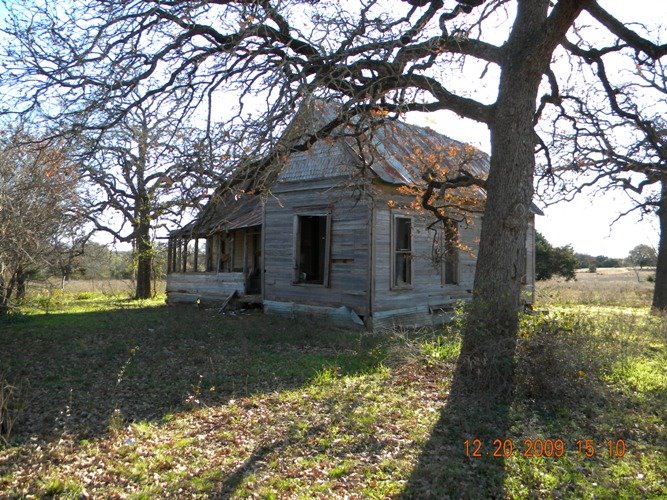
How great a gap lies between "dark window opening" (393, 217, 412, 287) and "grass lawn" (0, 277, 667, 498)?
4208mm

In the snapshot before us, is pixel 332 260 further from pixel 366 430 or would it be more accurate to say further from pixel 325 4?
pixel 366 430

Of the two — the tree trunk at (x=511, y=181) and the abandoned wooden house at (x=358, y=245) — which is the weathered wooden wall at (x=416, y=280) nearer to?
the abandoned wooden house at (x=358, y=245)

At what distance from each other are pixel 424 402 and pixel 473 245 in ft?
34.5

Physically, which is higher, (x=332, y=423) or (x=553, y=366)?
(x=553, y=366)

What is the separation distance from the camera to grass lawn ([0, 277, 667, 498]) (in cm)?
419

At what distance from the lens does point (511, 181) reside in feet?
22.1

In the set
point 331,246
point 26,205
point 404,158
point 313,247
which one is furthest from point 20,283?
point 404,158

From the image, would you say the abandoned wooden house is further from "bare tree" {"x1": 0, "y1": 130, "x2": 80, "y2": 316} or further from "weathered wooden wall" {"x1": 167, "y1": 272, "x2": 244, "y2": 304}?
"bare tree" {"x1": 0, "y1": 130, "x2": 80, "y2": 316}

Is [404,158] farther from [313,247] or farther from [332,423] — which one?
[332,423]

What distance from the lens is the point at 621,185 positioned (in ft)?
44.2

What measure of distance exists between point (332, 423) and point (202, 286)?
1322 cm

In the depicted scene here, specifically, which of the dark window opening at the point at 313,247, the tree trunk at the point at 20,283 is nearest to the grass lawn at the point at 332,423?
the tree trunk at the point at 20,283

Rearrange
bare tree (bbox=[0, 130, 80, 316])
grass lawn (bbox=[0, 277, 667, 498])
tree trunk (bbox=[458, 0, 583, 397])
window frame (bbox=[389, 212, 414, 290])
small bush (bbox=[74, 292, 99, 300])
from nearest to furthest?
grass lawn (bbox=[0, 277, 667, 498]) < tree trunk (bbox=[458, 0, 583, 397]) < bare tree (bbox=[0, 130, 80, 316]) < window frame (bbox=[389, 212, 414, 290]) < small bush (bbox=[74, 292, 99, 300])

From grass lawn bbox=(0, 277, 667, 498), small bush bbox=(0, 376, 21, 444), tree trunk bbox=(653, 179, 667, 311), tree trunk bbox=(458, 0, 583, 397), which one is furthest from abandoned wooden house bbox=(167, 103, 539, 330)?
tree trunk bbox=(653, 179, 667, 311)
